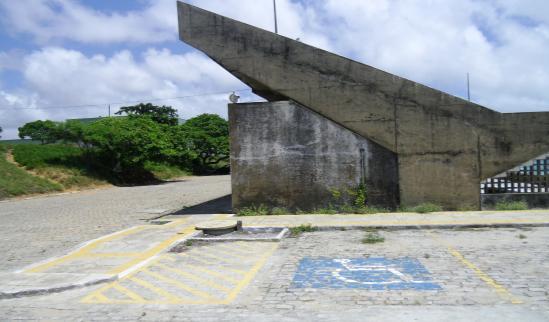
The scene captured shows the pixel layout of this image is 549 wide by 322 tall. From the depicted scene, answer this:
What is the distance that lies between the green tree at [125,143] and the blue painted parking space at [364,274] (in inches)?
1162

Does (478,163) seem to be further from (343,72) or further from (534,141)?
(343,72)

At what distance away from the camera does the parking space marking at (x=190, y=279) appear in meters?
6.54

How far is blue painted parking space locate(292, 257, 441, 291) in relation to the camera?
679cm

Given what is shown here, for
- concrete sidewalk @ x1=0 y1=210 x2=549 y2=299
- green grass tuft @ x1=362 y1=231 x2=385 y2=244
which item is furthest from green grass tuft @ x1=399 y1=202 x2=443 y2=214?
green grass tuft @ x1=362 y1=231 x2=385 y2=244

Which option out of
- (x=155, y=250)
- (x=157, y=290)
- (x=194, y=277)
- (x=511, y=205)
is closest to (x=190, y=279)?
(x=194, y=277)

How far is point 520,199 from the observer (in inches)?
536

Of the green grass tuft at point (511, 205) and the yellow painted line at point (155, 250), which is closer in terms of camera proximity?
the yellow painted line at point (155, 250)

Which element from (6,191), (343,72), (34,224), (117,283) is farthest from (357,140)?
(6,191)

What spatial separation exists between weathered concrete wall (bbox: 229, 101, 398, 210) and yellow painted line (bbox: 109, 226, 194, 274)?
2.75 meters

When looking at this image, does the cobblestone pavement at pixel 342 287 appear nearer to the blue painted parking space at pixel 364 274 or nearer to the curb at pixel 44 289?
the blue painted parking space at pixel 364 274

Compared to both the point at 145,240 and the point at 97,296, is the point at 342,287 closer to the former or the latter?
the point at 97,296

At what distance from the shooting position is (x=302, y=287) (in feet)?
22.3

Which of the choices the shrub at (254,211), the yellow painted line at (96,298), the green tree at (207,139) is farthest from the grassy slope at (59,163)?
the yellow painted line at (96,298)

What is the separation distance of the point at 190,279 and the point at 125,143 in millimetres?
30225
